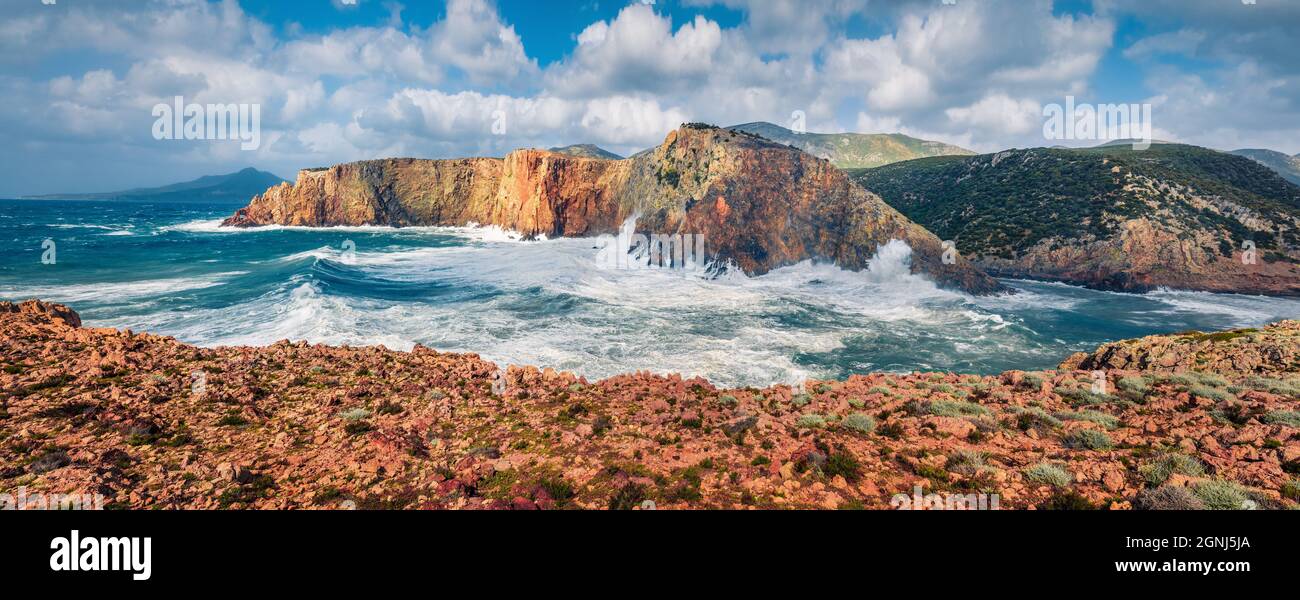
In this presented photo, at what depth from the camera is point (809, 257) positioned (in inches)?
1496

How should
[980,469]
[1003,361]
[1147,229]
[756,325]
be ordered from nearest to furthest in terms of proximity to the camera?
[980,469]
[1003,361]
[756,325]
[1147,229]

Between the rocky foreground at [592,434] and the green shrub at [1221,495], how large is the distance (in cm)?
2

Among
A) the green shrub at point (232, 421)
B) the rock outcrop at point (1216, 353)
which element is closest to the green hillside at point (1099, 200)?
the rock outcrop at point (1216, 353)

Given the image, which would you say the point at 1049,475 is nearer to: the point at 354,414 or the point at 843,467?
the point at 843,467

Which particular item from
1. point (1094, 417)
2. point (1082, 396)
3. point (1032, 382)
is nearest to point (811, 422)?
point (1094, 417)

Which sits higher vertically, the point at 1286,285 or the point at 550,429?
the point at 1286,285

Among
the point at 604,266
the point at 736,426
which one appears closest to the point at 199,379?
the point at 736,426

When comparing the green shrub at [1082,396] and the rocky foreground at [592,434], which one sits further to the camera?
the green shrub at [1082,396]

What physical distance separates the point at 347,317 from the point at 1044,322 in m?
36.6

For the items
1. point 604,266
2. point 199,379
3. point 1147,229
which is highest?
point 1147,229

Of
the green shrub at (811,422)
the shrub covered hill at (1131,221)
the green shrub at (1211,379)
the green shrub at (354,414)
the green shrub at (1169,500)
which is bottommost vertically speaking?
the green shrub at (811,422)

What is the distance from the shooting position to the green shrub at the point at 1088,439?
23.3 ft

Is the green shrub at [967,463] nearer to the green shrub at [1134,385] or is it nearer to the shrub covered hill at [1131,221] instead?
the green shrub at [1134,385]
